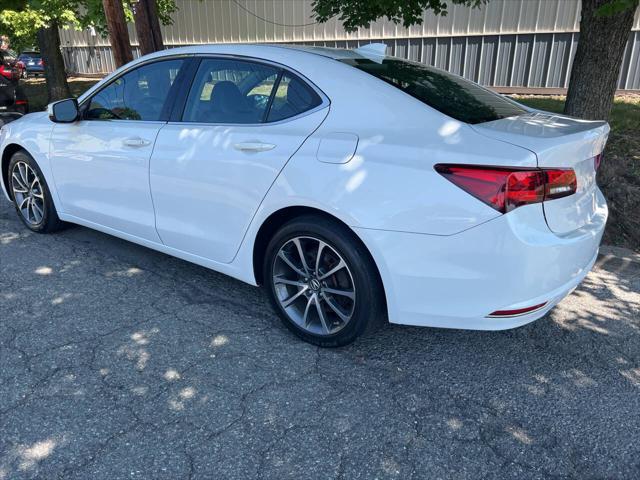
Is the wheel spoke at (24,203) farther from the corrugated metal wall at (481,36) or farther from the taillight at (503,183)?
the corrugated metal wall at (481,36)

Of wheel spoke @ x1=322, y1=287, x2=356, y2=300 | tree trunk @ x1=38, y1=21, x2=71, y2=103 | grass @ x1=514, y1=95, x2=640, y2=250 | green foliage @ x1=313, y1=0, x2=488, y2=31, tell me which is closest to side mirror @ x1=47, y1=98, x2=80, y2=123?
wheel spoke @ x1=322, y1=287, x2=356, y2=300

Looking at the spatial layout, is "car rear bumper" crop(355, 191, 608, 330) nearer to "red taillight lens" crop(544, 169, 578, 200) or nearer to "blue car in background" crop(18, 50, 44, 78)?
"red taillight lens" crop(544, 169, 578, 200)

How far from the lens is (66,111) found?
4219 mm

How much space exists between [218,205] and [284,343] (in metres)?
0.95

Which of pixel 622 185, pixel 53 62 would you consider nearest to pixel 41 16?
pixel 53 62

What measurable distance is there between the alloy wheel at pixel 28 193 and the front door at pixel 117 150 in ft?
1.67

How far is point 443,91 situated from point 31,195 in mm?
3865

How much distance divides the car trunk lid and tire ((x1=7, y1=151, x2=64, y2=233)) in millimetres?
3872

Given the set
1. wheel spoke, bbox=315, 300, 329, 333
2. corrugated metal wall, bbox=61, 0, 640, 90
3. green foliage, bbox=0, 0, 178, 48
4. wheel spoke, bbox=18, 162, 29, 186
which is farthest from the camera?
corrugated metal wall, bbox=61, 0, 640, 90

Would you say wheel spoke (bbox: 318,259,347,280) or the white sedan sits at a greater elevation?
the white sedan

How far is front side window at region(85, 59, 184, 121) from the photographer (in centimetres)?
381

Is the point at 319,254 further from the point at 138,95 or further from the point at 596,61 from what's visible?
the point at 596,61

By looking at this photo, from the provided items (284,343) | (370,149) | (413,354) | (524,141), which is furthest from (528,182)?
(284,343)

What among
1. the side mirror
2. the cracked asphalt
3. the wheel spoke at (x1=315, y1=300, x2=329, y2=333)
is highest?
the side mirror
